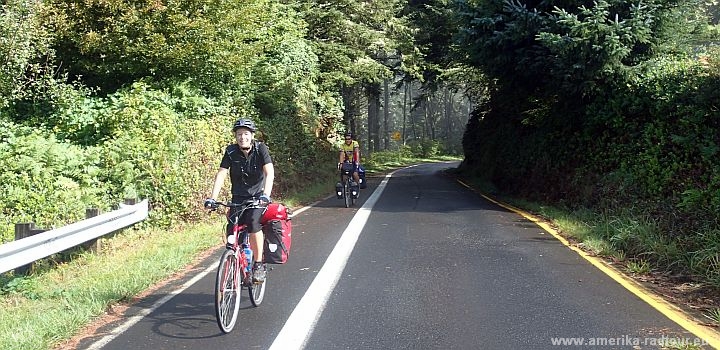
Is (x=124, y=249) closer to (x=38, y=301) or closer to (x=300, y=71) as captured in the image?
(x=38, y=301)

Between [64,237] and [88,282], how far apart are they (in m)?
0.74

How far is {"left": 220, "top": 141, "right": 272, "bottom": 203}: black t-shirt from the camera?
647 cm

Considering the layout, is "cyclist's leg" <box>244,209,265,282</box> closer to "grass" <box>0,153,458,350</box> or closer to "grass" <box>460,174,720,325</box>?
"grass" <box>0,153,458,350</box>

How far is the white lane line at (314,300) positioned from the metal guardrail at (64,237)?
301 cm

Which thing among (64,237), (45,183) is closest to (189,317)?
(64,237)

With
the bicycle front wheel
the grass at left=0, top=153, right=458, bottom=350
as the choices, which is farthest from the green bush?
the bicycle front wheel

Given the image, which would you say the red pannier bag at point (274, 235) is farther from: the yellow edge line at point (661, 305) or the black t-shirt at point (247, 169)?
the yellow edge line at point (661, 305)

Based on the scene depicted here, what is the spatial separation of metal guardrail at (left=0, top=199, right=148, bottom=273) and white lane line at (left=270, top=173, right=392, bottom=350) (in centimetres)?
301

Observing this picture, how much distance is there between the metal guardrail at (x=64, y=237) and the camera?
22.0 feet

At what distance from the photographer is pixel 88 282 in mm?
7703

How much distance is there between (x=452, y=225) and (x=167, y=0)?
8.69 metres

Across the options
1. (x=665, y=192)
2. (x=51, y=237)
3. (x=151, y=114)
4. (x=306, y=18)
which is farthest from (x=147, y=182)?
(x=306, y=18)

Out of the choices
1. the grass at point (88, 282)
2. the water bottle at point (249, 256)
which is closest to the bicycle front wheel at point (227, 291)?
the water bottle at point (249, 256)

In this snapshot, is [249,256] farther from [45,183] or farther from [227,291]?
[45,183]
